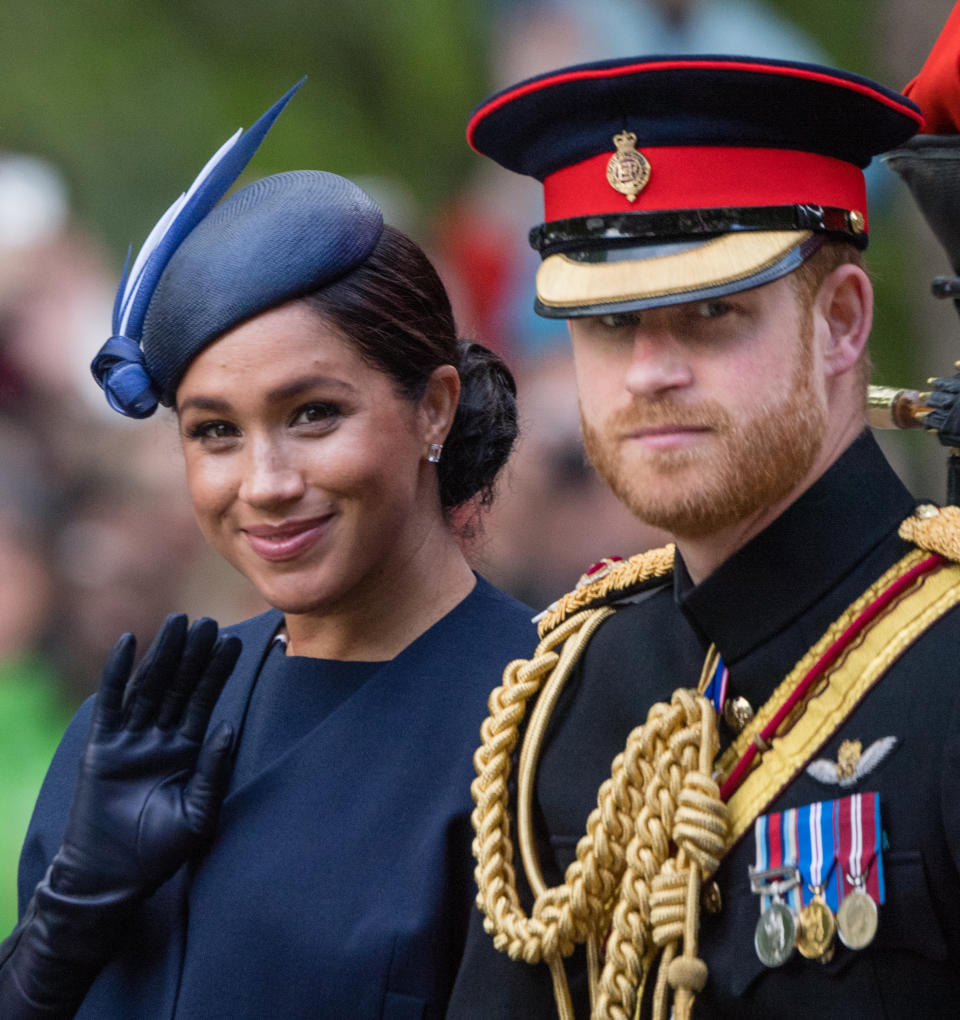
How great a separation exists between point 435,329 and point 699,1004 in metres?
1.23

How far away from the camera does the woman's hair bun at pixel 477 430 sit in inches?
106

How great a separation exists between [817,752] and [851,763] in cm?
5

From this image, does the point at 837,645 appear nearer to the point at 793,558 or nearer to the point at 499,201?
the point at 793,558

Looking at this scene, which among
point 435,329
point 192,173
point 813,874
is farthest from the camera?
point 192,173

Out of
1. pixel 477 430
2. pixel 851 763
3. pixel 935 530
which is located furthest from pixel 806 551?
pixel 477 430

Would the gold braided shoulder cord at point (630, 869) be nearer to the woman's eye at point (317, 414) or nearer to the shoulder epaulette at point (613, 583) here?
the shoulder epaulette at point (613, 583)

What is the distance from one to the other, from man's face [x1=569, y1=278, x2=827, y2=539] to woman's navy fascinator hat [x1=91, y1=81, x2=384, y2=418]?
2.64 feet

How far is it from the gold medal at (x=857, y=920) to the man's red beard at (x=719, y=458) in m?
0.41

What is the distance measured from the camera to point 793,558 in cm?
180

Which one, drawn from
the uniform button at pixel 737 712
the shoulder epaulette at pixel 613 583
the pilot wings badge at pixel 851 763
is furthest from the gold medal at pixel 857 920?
the shoulder epaulette at pixel 613 583

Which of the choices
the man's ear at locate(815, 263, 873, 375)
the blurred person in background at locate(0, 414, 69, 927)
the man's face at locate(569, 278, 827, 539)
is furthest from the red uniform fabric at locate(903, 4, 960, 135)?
the blurred person in background at locate(0, 414, 69, 927)

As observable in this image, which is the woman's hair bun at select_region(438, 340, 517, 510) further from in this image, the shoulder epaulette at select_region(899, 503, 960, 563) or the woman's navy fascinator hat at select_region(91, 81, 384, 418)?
the shoulder epaulette at select_region(899, 503, 960, 563)

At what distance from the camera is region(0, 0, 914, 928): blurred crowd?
4.64 m

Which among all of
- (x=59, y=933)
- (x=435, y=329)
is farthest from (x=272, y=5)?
(x=59, y=933)
